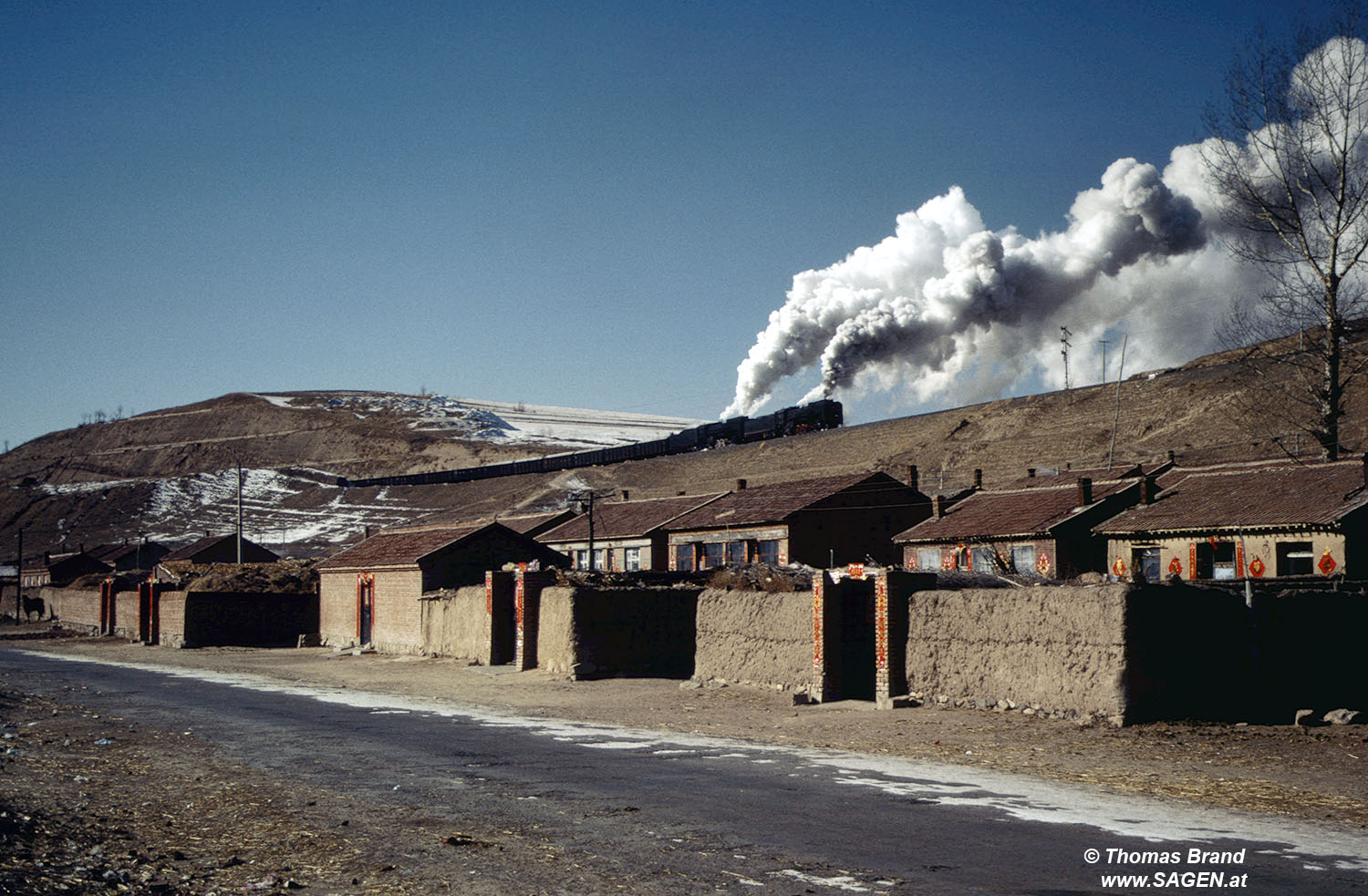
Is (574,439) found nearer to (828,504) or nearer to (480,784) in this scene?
(828,504)

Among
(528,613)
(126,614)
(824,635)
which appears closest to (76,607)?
(126,614)

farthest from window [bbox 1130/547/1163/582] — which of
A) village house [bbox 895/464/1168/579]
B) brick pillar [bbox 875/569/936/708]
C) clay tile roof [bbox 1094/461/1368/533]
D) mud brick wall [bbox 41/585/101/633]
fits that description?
mud brick wall [bbox 41/585/101/633]

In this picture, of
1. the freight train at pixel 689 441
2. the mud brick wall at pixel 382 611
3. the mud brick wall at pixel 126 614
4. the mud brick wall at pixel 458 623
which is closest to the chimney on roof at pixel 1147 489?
the mud brick wall at pixel 458 623

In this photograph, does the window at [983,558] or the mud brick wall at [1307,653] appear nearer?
the mud brick wall at [1307,653]

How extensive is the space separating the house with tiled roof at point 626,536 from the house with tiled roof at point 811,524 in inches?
78.3

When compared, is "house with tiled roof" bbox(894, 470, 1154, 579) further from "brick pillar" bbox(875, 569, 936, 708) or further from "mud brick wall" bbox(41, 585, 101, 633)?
"mud brick wall" bbox(41, 585, 101, 633)

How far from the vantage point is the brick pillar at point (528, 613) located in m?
32.4

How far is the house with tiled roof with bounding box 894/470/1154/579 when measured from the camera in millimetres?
39969

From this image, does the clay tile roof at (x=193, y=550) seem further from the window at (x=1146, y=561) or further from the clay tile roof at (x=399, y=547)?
the window at (x=1146, y=561)

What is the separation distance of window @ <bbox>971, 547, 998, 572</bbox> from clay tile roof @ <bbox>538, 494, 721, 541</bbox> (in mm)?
16788

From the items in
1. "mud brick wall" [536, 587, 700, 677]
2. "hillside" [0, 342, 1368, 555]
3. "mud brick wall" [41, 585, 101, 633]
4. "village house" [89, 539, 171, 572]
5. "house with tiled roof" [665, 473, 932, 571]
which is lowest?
"mud brick wall" [41, 585, 101, 633]

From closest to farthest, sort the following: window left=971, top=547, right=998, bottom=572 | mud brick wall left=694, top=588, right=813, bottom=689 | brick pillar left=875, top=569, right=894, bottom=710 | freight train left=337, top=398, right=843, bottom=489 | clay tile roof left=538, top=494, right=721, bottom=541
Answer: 1. brick pillar left=875, top=569, right=894, bottom=710
2. mud brick wall left=694, top=588, right=813, bottom=689
3. window left=971, top=547, right=998, bottom=572
4. clay tile roof left=538, top=494, right=721, bottom=541
5. freight train left=337, top=398, right=843, bottom=489

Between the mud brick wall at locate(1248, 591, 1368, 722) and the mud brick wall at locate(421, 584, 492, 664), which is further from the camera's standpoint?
the mud brick wall at locate(421, 584, 492, 664)

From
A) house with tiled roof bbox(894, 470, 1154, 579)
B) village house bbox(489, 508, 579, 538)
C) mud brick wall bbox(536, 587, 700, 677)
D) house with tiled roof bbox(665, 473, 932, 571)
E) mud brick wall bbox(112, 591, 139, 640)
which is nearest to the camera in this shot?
mud brick wall bbox(536, 587, 700, 677)
